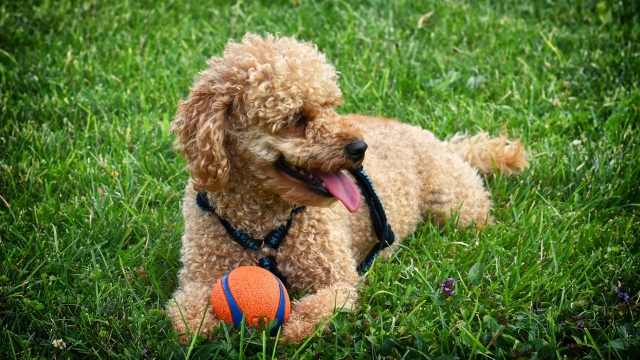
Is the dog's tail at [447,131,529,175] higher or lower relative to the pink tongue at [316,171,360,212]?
lower

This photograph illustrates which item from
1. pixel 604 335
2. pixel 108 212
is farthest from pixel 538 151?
pixel 108 212

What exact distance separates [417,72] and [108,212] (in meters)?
2.89

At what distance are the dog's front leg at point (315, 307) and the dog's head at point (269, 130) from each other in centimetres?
43

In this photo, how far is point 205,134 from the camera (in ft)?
9.59

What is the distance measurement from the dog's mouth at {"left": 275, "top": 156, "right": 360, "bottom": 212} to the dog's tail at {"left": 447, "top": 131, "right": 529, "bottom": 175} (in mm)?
1659

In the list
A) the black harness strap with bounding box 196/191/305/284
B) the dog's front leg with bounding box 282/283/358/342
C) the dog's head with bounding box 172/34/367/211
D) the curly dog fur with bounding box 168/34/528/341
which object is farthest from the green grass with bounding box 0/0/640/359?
the dog's head with bounding box 172/34/367/211

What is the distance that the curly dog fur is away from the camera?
296cm

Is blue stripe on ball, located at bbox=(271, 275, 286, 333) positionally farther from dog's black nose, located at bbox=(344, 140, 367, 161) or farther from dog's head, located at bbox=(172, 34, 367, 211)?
dog's black nose, located at bbox=(344, 140, 367, 161)

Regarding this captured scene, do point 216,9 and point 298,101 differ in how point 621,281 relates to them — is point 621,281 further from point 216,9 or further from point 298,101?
point 216,9

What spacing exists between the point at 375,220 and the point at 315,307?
2.35ft

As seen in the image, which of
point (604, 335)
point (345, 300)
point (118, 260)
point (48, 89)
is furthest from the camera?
point (48, 89)

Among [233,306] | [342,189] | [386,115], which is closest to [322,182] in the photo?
[342,189]

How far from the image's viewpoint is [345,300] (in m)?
3.11

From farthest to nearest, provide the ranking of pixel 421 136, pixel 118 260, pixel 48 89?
pixel 48 89
pixel 421 136
pixel 118 260
